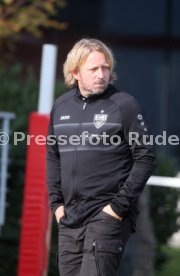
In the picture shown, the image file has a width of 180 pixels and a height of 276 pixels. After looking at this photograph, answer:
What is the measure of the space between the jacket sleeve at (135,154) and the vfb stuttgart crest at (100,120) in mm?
95

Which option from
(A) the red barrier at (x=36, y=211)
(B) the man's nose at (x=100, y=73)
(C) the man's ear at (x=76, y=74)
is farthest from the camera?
(A) the red barrier at (x=36, y=211)

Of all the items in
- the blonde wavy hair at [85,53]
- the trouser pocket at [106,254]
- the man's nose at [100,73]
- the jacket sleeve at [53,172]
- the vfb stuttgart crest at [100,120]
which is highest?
the blonde wavy hair at [85,53]

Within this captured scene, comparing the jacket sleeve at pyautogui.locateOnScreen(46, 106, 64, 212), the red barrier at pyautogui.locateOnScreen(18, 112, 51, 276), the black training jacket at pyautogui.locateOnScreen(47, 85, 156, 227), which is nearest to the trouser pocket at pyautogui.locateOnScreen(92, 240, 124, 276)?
the black training jacket at pyautogui.locateOnScreen(47, 85, 156, 227)

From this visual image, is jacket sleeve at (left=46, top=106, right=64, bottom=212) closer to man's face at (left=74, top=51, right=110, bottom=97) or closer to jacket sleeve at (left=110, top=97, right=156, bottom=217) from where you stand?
man's face at (left=74, top=51, right=110, bottom=97)

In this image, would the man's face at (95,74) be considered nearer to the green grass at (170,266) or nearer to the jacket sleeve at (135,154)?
the jacket sleeve at (135,154)

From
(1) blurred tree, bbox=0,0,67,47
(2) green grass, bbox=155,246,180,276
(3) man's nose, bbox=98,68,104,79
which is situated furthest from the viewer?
(1) blurred tree, bbox=0,0,67,47

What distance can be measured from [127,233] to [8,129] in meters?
2.62

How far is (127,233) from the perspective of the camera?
459 centimetres

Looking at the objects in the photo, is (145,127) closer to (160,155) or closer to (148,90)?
(160,155)

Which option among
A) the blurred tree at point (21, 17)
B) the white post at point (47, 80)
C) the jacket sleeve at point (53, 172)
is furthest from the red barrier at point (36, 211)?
the blurred tree at point (21, 17)

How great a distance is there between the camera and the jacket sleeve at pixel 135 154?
4441 millimetres

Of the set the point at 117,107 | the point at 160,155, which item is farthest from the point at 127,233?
the point at 160,155

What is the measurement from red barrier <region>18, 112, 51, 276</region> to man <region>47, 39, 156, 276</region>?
4.52 ft

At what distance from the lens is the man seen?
14.7 ft
